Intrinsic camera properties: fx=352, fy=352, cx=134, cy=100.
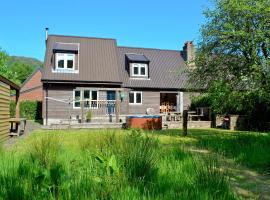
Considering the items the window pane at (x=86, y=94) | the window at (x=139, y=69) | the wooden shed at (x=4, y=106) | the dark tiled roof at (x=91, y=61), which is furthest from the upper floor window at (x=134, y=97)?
the wooden shed at (x=4, y=106)

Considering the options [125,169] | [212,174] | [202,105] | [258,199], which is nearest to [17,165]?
[125,169]

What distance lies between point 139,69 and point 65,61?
704 cm

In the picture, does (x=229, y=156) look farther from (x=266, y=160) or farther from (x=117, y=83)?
(x=117, y=83)

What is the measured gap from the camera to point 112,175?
5.10 meters

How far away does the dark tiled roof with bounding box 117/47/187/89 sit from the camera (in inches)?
1279

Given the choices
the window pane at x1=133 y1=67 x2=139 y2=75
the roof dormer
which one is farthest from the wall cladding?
the window pane at x1=133 y1=67 x2=139 y2=75

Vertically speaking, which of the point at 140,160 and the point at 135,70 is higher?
the point at 135,70

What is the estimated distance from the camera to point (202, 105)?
31.8 metres

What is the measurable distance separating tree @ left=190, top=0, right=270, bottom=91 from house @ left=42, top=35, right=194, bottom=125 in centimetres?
1132

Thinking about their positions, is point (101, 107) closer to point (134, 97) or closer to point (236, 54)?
point (134, 97)

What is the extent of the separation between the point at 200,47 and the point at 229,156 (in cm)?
883

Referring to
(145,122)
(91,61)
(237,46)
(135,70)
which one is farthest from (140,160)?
(135,70)

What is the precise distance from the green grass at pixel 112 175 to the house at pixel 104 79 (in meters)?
20.1

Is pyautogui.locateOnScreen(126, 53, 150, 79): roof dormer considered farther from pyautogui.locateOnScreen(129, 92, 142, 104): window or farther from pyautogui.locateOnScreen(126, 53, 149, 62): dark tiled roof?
pyautogui.locateOnScreen(129, 92, 142, 104): window
